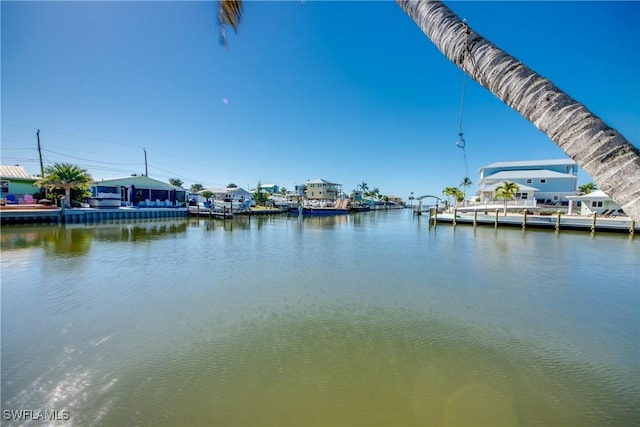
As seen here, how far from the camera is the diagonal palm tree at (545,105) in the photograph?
6.05 feet

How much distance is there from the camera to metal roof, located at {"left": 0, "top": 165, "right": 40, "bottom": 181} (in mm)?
32875

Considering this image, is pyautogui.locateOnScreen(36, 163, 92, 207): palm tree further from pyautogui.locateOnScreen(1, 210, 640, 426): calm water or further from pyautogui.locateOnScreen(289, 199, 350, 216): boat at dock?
pyautogui.locateOnScreen(289, 199, 350, 216): boat at dock

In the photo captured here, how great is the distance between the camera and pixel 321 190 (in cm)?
8556

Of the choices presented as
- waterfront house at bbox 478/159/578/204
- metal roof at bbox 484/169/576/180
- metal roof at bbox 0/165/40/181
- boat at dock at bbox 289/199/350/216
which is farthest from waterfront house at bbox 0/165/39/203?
metal roof at bbox 484/169/576/180

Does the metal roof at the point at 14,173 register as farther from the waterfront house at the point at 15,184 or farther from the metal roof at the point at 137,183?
the metal roof at the point at 137,183

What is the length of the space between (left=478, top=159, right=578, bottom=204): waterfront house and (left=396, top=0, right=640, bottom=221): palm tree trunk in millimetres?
47354

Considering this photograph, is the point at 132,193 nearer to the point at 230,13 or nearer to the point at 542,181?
the point at 230,13

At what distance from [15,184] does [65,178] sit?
8.60 m

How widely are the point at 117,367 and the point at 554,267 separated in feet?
62.6

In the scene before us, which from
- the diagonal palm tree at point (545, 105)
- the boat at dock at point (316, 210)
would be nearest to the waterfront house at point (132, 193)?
the boat at dock at point (316, 210)

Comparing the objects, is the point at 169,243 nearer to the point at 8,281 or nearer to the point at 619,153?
the point at 8,281

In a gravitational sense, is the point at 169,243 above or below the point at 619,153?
below

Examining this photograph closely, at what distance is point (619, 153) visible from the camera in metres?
1.84

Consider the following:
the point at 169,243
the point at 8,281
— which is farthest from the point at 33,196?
the point at 8,281
